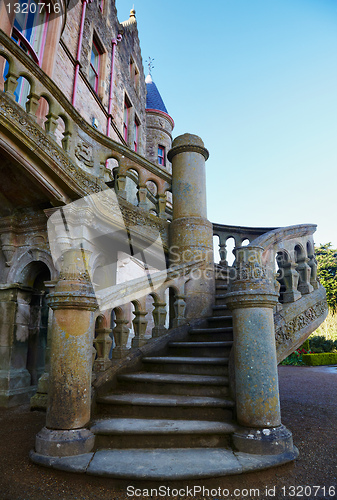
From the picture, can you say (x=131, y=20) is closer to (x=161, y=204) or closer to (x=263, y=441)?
(x=161, y=204)

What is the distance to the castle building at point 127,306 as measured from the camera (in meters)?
2.56

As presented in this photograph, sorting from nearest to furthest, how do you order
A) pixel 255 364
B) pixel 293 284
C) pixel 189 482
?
pixel 189 482 < pixel 255 364 < pixel 293 284

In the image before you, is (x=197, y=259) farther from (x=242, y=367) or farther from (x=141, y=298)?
(x=242, y=367)

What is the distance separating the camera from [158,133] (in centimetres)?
1719

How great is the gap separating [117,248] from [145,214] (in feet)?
2.61

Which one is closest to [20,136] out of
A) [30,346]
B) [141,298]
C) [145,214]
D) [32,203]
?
[32,203]

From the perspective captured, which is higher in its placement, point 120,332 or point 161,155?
point 161,155

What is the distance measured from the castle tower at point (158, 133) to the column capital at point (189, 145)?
1126 cm

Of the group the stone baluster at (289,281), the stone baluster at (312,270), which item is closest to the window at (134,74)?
the stone baluster at (312,270)

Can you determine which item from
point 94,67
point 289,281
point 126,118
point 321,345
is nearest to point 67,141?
point 289,281

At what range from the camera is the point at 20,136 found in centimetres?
384

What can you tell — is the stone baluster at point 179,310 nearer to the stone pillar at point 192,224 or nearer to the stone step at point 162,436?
the stone pillar at point 192,224

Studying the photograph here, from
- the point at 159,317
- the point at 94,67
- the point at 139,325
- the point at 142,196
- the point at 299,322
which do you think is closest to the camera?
the point at 139,325

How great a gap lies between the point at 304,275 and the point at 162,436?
317cm
